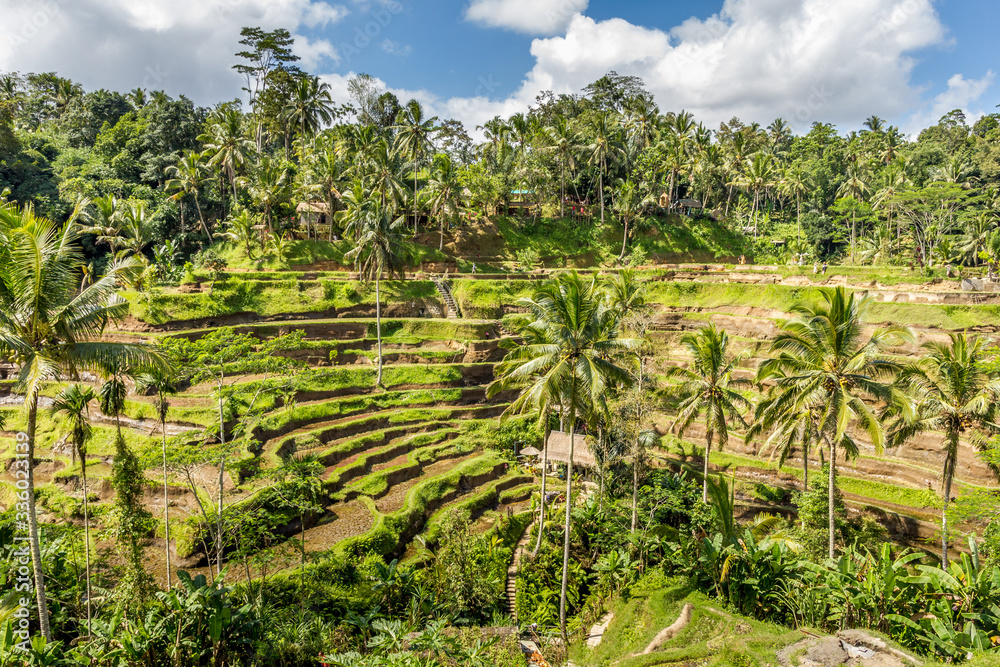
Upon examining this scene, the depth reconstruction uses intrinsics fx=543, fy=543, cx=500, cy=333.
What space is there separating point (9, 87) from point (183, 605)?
101 meters

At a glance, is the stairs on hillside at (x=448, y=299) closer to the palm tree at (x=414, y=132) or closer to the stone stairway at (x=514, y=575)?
the palm tree at (x=414, y=132)

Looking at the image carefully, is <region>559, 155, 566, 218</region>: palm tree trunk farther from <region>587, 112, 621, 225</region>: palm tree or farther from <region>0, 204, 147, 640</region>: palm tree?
<region>0, 204, 147, 640</region>: palm tree

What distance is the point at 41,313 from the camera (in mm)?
12219

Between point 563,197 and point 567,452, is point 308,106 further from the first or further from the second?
point 567,452

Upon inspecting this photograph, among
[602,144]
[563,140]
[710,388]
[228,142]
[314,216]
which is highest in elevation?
[563,140]

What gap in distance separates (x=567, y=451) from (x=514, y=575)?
26.9 feet

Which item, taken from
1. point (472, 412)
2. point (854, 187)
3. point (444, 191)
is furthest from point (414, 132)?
point (854, 187)

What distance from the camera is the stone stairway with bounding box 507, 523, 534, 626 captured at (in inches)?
926

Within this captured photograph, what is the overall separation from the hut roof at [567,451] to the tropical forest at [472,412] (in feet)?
0.67

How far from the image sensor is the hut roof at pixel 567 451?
30.5 metres

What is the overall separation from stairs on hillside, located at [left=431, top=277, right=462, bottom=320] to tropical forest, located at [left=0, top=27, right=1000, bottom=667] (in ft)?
0.90

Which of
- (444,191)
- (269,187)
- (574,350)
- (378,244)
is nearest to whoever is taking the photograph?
(574,350)

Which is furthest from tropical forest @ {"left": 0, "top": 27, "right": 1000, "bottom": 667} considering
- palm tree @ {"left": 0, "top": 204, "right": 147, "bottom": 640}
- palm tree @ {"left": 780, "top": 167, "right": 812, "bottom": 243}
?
Answer: palm tree @ {"left": 780, "top": 167, "right": 812, "bottom": 243}

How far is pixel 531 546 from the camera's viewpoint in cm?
2686
